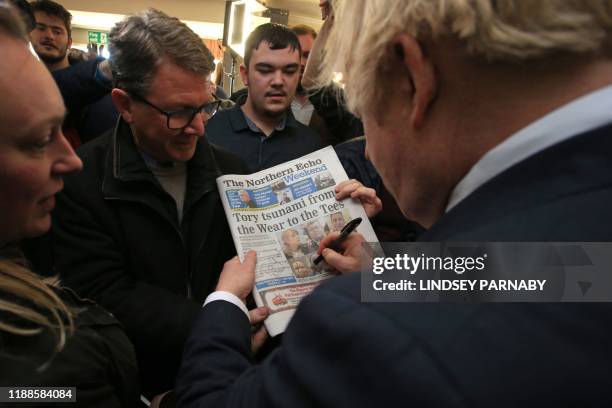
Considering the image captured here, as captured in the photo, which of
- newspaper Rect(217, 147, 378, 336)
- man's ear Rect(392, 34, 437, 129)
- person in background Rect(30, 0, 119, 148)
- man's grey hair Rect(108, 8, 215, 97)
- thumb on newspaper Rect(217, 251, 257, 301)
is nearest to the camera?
man's ear Rect(392, 34, 437, 129)

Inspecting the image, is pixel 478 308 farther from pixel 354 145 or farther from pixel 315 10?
pixel 315 10

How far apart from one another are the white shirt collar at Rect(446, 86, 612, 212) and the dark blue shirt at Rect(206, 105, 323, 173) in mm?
2079

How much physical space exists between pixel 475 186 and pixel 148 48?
1.20 metres

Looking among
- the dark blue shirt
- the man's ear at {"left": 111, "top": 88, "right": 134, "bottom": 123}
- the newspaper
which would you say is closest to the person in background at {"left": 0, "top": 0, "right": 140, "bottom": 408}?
the newspaper

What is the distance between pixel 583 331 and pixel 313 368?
0.29 m

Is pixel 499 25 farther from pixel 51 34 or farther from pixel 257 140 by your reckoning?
pixel 51 34

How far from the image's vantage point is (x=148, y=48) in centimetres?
146

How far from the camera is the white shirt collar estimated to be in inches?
21.8

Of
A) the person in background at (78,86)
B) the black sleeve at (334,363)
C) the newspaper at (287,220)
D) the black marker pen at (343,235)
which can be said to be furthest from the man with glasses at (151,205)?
the black sleeve at (334,363)

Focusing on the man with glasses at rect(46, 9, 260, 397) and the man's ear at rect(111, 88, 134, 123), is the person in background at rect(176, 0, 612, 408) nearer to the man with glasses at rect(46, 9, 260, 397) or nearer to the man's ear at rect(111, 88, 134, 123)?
the man with glasses at rect(46, 9, 260, 397)

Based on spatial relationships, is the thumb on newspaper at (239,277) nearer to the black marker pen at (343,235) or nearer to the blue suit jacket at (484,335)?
the black marker pen at (343,235)

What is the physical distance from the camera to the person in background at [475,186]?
0.47m

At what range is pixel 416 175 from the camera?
0.72m

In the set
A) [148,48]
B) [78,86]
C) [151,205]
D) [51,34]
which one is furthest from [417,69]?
[51,34]
